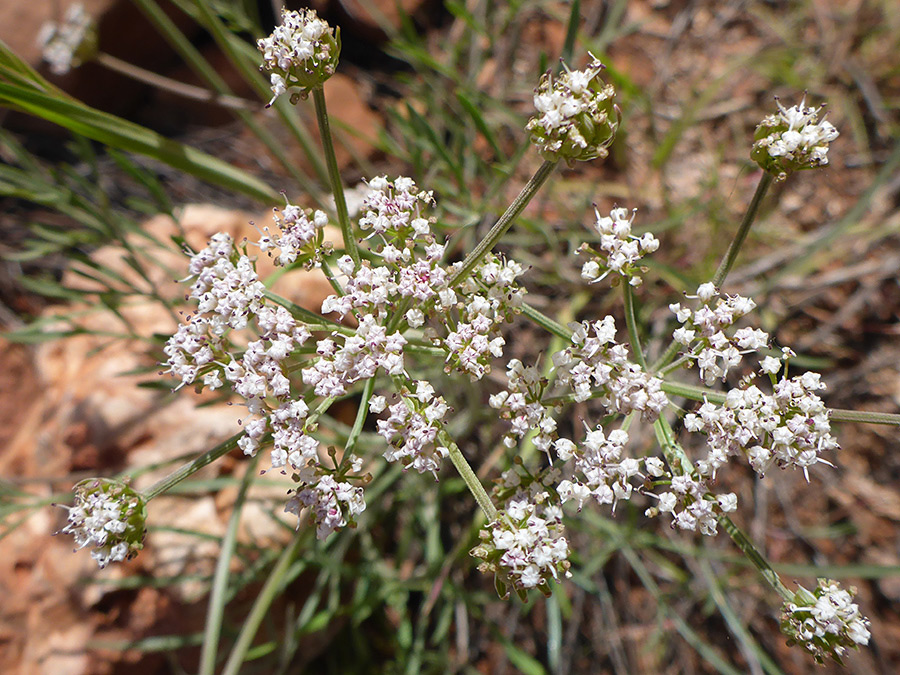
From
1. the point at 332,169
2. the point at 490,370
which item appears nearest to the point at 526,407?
the point at 490,370

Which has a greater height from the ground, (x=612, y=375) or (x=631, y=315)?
(x=631, y=315)

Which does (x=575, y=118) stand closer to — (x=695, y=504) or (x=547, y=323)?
(x=547, y=323)

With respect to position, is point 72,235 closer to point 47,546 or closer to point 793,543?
point 47,546

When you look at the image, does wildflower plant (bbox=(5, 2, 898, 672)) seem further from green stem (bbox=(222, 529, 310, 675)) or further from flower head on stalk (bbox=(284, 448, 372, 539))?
green stem (bbox=(222, 529, 310, 675))

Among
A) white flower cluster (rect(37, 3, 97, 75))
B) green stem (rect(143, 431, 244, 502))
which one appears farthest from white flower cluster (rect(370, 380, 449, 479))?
white flower cluster (rect(37, 3, 97, 75))

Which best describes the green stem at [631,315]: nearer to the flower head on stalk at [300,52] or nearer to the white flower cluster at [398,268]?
the white flower cluster at [398,268]

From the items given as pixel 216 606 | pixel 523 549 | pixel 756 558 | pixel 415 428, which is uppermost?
pixel 415 428
